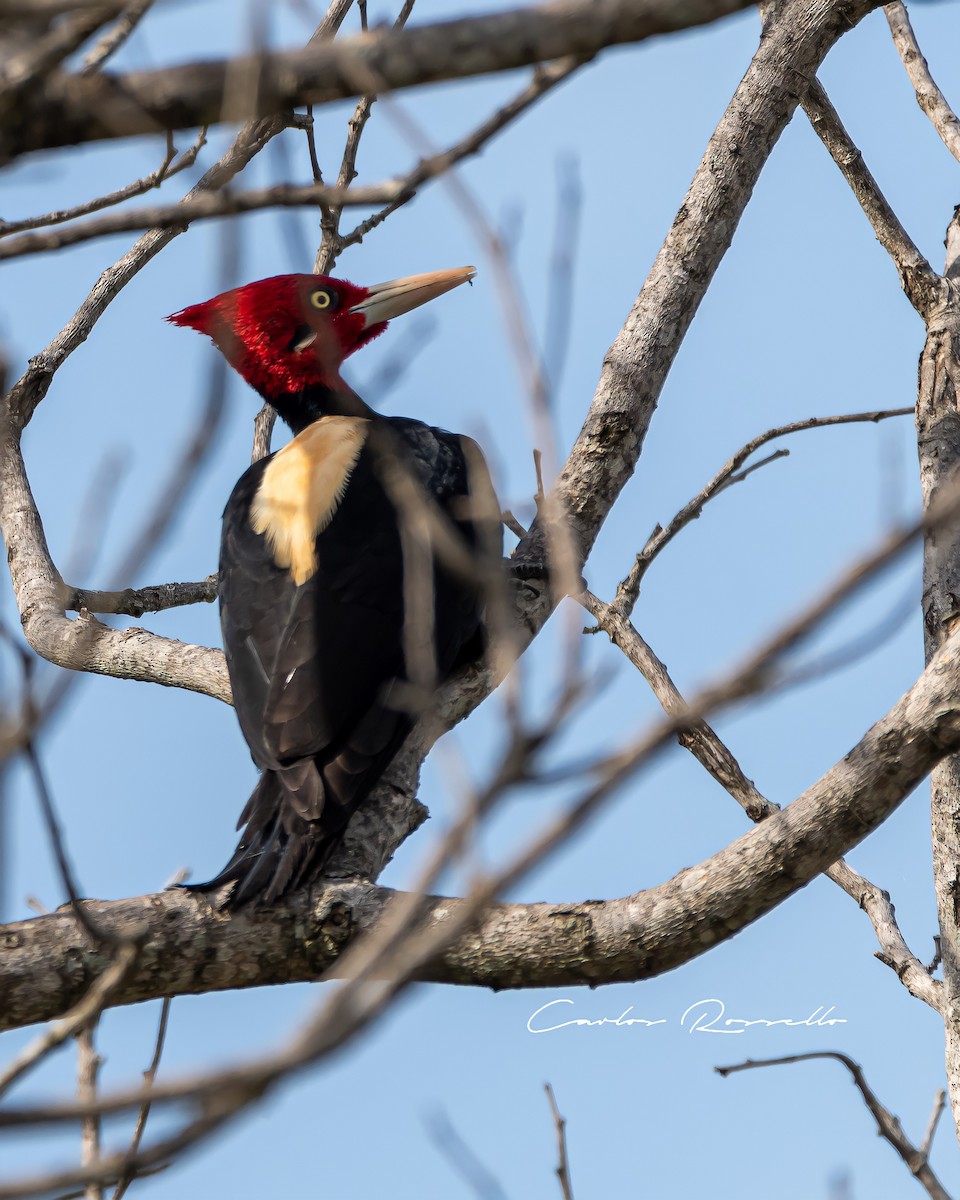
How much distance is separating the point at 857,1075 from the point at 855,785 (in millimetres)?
453

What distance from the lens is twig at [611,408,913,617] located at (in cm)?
330

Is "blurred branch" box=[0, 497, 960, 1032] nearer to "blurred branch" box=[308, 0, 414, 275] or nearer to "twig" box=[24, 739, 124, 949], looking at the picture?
"twig" box=[24, 739, 124, 949]

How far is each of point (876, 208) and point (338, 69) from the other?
9.45 ft

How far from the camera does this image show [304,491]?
12.4 feet

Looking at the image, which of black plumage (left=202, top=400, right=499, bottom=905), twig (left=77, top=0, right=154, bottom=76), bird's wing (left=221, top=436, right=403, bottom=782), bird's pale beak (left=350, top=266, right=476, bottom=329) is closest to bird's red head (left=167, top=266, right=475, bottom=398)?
bird's pale beak (left=350, top=266, right=476, bottom=329)

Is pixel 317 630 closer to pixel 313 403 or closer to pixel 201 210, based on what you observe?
pixel 313 403

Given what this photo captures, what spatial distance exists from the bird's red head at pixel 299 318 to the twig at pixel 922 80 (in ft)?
5.14

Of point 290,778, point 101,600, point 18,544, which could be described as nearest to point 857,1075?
point 290,778

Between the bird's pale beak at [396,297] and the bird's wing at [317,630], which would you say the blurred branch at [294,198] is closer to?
the bird's wing at [317,630]

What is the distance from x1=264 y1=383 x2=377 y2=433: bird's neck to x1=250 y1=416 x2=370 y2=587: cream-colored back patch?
1.81 ft

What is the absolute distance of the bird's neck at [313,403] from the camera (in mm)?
4793

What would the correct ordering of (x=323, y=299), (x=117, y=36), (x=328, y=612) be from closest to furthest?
1. (x=117, y=36)
2. (x=328, y=612)
3. (x=323, y=299)

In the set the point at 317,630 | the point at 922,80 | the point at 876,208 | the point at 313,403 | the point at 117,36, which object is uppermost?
the point at 313,403

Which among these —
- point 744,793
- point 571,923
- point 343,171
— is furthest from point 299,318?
point 571,923
